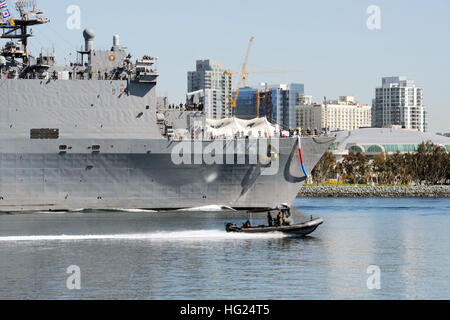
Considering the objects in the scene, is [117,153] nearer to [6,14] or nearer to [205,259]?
[6,14]

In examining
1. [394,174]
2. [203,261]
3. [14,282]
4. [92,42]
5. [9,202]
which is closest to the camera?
[14,282]

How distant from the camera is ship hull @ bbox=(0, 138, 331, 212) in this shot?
61.2m

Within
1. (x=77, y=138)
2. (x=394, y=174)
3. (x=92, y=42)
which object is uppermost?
(x=92, y=42)

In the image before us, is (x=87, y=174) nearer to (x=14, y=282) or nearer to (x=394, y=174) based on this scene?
(x=14, y=282)

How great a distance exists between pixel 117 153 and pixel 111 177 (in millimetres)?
1939

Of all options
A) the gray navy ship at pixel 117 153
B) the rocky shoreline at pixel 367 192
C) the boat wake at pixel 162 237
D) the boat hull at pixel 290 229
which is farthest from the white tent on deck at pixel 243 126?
A: the boat hull at pixel 290 229

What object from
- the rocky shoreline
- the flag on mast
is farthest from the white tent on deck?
the rocky shoreline

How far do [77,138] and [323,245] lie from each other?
24618mm

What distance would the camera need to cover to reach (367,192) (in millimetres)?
123625

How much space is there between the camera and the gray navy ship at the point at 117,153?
61406 millimetres

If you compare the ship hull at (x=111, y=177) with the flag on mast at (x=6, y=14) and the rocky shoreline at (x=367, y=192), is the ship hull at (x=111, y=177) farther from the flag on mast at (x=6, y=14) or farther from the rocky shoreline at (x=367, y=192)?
the rocky shoreline at (x=367, y=192)

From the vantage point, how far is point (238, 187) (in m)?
62.9

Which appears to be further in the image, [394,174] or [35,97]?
[394,174]
